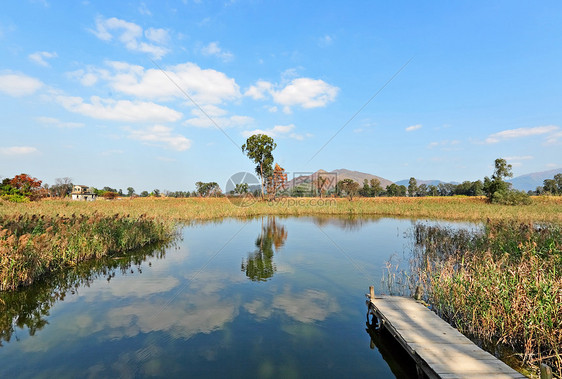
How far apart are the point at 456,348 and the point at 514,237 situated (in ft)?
33.7

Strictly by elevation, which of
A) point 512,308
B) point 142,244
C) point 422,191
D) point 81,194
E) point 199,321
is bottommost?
point 199,321

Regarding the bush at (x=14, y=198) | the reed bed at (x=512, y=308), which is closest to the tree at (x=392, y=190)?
the bush at (x=14, y=198)

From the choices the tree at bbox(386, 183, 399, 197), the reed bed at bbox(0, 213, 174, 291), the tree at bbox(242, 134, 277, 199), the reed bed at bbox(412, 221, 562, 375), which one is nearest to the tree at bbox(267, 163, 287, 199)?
the tree at bbox(242, 134, 277, 199)

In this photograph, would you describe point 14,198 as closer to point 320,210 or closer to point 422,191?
point 320,210

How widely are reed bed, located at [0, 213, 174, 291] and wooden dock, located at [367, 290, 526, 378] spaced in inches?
474

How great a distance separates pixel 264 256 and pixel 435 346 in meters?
11.6

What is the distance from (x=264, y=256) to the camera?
648 inches

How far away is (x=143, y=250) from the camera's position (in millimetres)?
17391

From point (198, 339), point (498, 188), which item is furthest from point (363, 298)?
point (498, 188)

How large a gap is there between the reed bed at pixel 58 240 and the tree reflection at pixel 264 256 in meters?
7.45

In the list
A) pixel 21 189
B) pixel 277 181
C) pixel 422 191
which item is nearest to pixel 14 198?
A: pixel 21 189

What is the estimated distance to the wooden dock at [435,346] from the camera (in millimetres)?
4805

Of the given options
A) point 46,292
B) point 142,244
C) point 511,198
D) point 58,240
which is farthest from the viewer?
point 511,198

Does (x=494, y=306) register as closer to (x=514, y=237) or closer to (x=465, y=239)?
(x=514, y=237)
